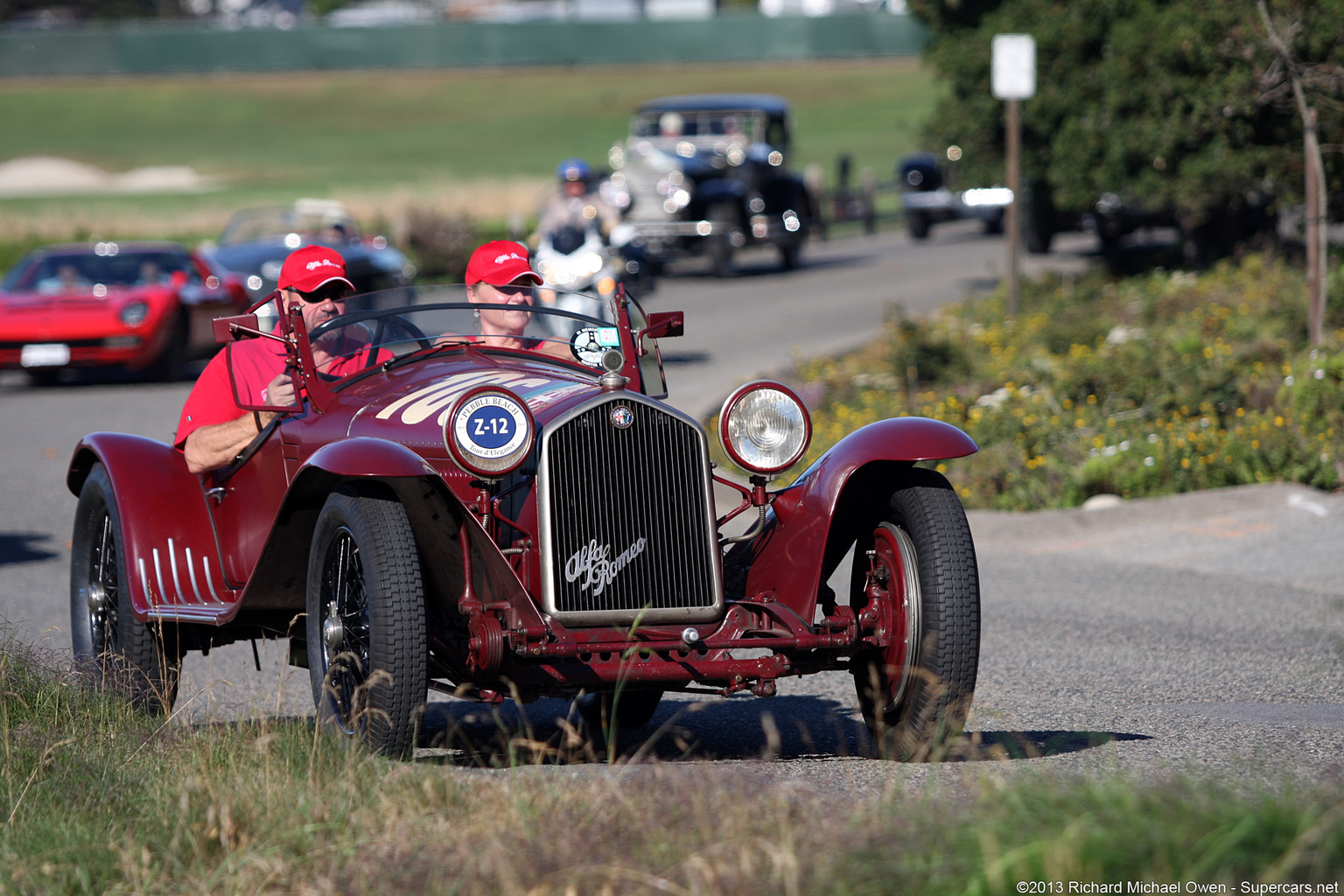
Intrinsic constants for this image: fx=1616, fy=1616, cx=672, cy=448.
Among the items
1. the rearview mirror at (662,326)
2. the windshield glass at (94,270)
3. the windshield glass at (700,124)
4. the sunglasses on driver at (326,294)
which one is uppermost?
the windshield glass at (700,124)

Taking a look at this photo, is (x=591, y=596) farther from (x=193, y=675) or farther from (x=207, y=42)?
(x=207, y=42)

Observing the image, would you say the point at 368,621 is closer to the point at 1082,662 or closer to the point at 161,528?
the point at 161,528

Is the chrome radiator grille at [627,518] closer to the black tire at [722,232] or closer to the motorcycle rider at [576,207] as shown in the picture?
the motorcycle rider at [576,207]

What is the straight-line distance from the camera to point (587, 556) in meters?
4.78

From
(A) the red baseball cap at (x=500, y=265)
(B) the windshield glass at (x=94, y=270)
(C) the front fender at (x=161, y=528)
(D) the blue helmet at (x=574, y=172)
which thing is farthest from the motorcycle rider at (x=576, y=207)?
(C) the front fender at (x=161, y=528)

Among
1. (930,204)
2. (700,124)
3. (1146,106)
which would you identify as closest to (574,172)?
(1146,106)

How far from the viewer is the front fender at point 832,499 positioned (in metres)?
5.05

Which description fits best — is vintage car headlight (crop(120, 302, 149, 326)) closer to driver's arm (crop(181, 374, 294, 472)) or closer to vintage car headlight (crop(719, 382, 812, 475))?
driver's arm (crop(181, 374, 294, 472))

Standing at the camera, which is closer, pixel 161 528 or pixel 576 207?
pixel 161 528

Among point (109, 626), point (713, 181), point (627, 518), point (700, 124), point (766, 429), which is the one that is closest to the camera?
point (627, 518)

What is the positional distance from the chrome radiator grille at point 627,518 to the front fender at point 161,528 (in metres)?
1.61

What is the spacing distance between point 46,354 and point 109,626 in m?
10.8

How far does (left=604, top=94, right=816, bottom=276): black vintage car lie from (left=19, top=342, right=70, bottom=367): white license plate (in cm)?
882

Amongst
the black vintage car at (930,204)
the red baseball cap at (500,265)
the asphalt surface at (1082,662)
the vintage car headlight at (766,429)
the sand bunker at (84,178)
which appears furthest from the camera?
the sand bunker at (84,178)
